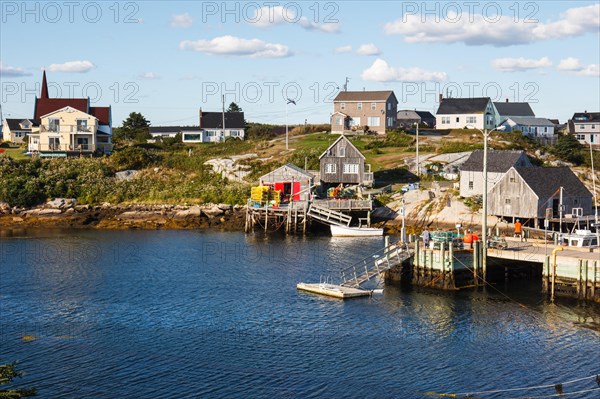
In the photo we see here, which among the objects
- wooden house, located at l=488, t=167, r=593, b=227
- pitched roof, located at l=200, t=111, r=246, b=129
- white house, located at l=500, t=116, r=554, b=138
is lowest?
wooden house, located at l=488, t=167, r=593, b=227

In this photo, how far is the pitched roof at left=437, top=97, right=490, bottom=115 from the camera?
111 m

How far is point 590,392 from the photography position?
2994 cm

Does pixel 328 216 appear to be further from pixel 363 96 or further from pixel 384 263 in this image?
pixel 363 96

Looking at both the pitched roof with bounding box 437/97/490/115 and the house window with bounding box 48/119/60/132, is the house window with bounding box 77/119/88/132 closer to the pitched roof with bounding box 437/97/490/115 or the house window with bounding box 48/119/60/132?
the house window with bounding box 48/119/60/132

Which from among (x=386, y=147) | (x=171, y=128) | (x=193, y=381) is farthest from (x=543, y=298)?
(x=171, y=128)

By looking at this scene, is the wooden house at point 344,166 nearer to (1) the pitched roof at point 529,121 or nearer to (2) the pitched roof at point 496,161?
(2) the pitched roof at point 496,161

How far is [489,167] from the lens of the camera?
2734 inches

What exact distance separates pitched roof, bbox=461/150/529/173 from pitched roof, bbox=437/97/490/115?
4063cm

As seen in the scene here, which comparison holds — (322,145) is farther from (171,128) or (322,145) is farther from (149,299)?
(149,299)

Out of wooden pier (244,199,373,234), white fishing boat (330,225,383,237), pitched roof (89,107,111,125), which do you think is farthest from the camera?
pitched roof (89,107,111,125)

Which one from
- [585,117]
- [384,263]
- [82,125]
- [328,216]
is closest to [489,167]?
[328,216]

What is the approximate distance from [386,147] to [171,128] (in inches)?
1861

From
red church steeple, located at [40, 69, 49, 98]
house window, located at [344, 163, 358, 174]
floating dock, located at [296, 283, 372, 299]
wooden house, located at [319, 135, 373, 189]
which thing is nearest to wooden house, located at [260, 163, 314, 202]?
wooden house, located at [319, 135, 373, 189]

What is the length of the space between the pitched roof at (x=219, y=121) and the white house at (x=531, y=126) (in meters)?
40.4
